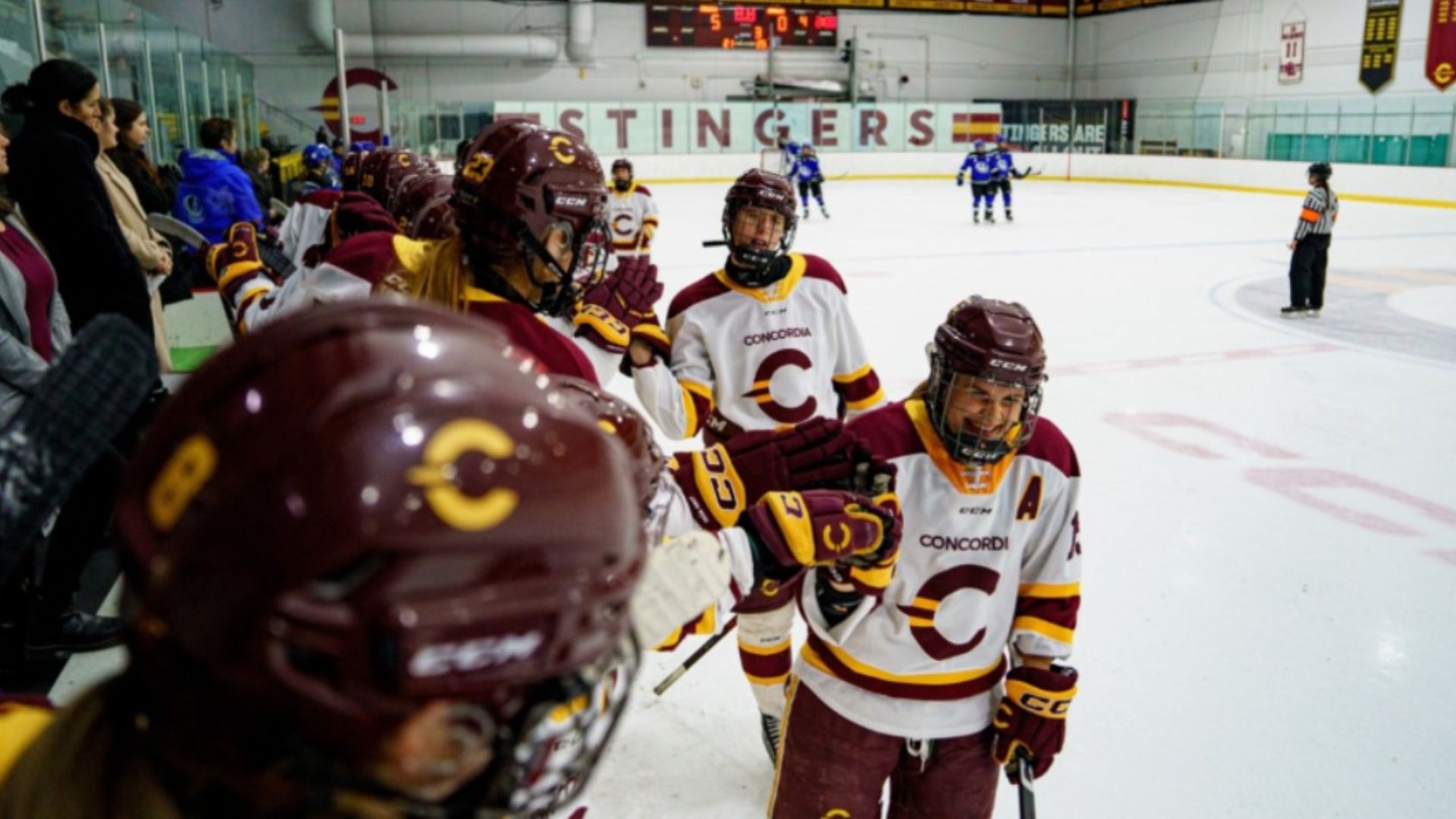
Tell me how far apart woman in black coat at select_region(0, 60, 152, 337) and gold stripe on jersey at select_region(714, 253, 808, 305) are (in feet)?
5.48

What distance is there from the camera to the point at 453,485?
56cm

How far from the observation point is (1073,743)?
2.65 m

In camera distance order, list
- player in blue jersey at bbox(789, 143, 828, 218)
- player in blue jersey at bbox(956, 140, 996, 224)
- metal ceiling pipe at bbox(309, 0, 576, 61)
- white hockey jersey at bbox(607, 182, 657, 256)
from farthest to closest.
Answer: metal ceiling pipe at bbox(309, 0, 576, 61), player in blue jersey at bbox(789, 143, 828, 218), player in blue jersey at bbox(956, 140, 996, 224), white hockey jersey at bbox(607, 182, 657, 256)

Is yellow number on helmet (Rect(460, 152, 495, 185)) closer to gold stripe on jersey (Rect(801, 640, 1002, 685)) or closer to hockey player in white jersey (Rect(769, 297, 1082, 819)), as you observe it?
hockey player in white jersey (Rect(769, 297, 1082, 819))

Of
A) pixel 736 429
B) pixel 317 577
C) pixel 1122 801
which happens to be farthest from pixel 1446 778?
pixel 317 577

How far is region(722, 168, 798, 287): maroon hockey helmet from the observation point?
2.93 metres

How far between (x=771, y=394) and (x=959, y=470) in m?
1.16

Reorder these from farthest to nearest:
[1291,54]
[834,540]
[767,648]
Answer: [1291,54]
[767,648]
[834,540]

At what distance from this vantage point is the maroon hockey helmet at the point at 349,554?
546 millimetres

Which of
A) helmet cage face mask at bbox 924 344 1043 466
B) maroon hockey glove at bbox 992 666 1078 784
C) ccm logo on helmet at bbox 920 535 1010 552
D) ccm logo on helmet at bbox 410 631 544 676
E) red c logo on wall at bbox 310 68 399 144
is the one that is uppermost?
red c logo on wall at bbox 310 68 399 144

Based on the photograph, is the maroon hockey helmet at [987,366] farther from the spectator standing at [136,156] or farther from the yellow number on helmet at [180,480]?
the spectator standing at [136,156]

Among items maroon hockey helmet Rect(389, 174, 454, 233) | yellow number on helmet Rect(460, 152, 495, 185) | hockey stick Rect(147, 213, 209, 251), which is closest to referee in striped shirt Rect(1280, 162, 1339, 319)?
maroon hockey helmet Rect(389, 174, 454, 233)

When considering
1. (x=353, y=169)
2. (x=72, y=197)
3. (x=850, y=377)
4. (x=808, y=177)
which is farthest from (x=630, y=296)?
(x=808, y=177)

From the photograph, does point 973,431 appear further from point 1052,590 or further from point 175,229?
point 175,229
